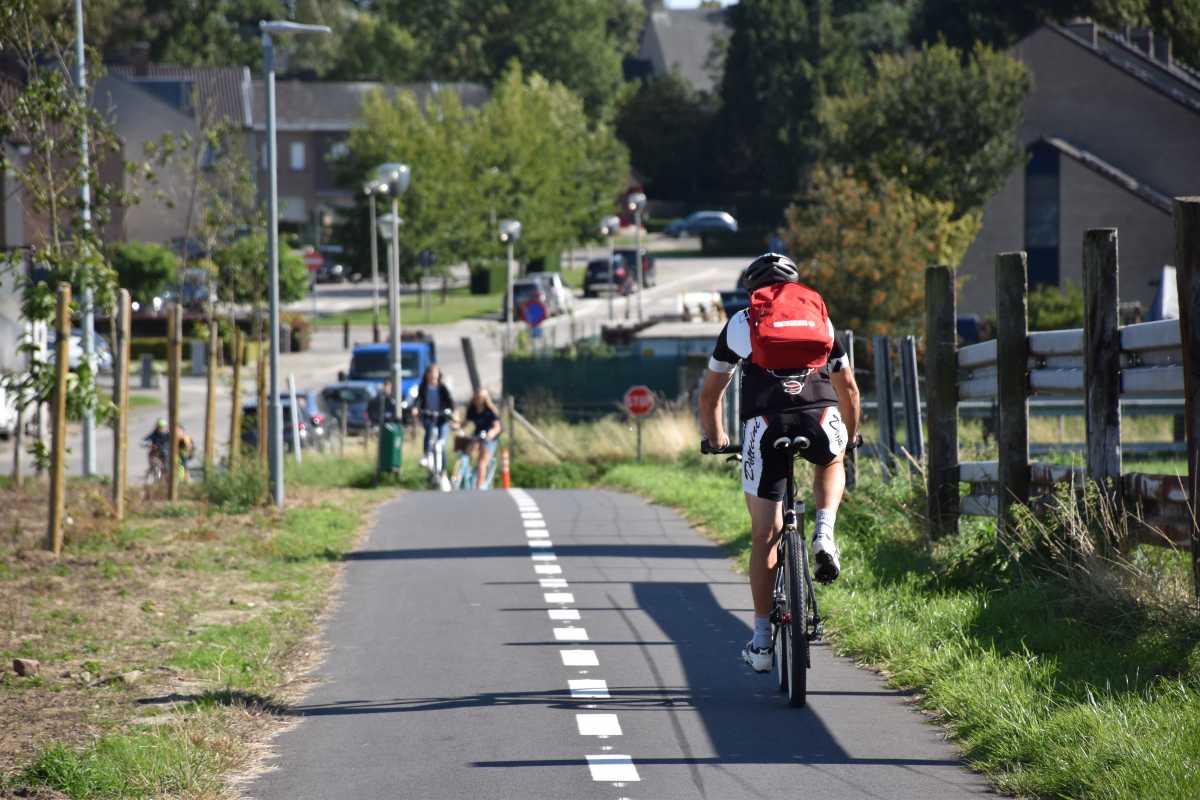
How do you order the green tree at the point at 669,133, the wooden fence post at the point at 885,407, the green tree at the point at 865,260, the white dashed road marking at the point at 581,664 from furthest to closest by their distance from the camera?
1. the green tree at the point at 669,133
2. the green tree at the point at 865,260
3. the wooden fence post at the point at 885,407
4. the white dashed road marking at the point at 581,664

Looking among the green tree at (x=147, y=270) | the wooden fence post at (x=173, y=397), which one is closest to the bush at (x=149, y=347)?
the green tree at (x=147, y=270)

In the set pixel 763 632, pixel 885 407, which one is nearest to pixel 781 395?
pixel 763 632

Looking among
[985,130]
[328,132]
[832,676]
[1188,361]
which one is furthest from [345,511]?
[328,132]

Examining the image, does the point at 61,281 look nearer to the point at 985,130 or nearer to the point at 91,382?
the point at 91,382

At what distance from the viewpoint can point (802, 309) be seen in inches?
301

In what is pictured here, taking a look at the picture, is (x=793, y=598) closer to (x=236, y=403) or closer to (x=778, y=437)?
(x=778, y=437)

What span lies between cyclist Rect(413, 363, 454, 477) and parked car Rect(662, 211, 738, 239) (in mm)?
66750

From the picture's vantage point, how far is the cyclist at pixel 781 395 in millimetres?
7578

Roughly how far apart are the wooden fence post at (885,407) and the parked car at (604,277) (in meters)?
57.7

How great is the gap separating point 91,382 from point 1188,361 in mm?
10625

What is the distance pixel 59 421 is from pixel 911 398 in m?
6.53

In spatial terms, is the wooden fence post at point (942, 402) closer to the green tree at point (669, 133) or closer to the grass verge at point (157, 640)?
the grass verge at point (157, 640)

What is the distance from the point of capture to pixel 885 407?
1493 centimetres

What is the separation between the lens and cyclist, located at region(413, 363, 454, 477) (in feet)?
81.7
